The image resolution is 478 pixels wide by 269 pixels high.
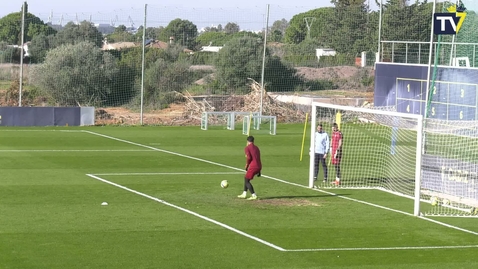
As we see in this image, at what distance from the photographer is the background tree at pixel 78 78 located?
47.4m

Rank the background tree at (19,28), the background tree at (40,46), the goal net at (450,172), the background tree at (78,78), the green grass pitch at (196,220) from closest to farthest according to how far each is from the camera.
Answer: the green grass pitch at (196,220), the goal net at (450,172), the background tree at (78,78), the background tree at (19,28), the background tree at (40,46)

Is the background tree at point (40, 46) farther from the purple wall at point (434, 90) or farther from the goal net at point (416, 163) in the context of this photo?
the goal net at point (416, 163)

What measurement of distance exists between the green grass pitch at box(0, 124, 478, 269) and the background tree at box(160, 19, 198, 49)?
2771cm

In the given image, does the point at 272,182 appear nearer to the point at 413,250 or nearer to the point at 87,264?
the point at 413,250

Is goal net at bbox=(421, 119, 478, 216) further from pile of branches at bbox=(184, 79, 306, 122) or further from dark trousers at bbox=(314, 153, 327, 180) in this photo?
pile of branches at bbox=(184, 79, 306, 122)

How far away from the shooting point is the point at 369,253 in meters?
16.8

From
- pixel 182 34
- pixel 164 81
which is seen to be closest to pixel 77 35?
pixel 182 34

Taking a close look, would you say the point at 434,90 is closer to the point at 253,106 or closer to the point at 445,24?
the point at 253,106

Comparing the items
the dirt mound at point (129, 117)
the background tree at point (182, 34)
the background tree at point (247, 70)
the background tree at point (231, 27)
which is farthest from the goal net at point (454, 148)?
the background tree at point (182, 34)

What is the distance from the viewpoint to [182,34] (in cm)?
6109

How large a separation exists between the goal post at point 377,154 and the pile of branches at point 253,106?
753 cm

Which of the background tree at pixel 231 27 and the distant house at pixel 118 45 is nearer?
the background tree at pixel 231 27

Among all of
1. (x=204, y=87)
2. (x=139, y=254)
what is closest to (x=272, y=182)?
(x=139, y=254)

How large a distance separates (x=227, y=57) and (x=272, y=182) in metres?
28.7
